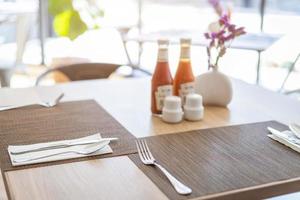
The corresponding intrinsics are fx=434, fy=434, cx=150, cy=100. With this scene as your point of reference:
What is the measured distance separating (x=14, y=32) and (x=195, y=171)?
399 cm

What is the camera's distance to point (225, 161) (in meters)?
1.11

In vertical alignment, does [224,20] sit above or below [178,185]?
above

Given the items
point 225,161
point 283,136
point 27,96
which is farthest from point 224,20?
point 27,96

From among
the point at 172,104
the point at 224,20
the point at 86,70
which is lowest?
the point at 86,70

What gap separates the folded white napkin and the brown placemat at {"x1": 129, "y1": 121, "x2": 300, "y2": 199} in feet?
0.05

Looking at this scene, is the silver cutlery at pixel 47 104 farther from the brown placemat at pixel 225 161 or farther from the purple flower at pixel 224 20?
the purple flower at pixel 224 20

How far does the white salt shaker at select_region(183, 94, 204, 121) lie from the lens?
1418mm

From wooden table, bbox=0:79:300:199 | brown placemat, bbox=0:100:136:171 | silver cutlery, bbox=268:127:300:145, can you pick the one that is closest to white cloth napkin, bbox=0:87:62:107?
wooden table, bbox=0:79:300:199

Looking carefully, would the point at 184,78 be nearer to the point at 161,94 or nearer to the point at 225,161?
the point at 161,94

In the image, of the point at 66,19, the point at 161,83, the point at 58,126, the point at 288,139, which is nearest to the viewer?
the point at 288,139

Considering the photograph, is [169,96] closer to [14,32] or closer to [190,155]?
[190,155]

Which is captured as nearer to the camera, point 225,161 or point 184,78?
point 225,161

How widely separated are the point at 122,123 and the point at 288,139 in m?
0.51

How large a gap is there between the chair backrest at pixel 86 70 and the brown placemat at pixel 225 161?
1210mm
